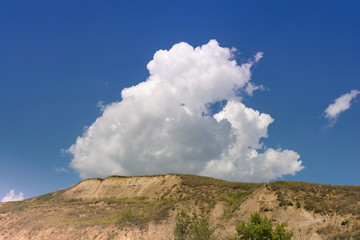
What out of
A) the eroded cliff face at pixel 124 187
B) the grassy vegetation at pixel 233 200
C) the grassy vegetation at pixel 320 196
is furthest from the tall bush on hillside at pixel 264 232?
the eroded cliff face at pixel 124 187

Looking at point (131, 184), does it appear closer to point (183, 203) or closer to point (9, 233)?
point (183, 203)

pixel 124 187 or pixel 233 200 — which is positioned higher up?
pixel 124 187

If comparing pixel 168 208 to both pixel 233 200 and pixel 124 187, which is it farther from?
pixel 124 187

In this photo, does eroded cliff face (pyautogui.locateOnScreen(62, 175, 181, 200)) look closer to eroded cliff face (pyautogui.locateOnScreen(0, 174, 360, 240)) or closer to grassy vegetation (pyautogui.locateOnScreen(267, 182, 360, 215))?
eroded cliff face (pyautogui.locateOnScreen(0, 174, 360, 240))

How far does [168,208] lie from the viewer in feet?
195

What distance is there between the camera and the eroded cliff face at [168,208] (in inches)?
1590

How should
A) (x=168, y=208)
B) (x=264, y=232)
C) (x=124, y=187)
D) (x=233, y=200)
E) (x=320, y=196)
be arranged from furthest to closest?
(x=124, y=187) → (x=168, y=208) → (x=233, y=200) → (x=320, y=196) → (x=264, y=232)

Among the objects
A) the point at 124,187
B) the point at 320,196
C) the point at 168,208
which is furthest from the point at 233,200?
the point at 124,187

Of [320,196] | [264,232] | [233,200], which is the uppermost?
[233,200]

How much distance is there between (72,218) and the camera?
6512 cm

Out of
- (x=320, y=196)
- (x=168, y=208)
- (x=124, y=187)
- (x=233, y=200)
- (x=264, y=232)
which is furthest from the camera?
(x=124, y=187)

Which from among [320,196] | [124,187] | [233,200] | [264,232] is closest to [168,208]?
[233,200]

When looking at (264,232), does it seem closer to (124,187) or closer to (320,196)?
(320,196)

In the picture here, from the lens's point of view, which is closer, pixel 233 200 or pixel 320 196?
pixel 320 196
